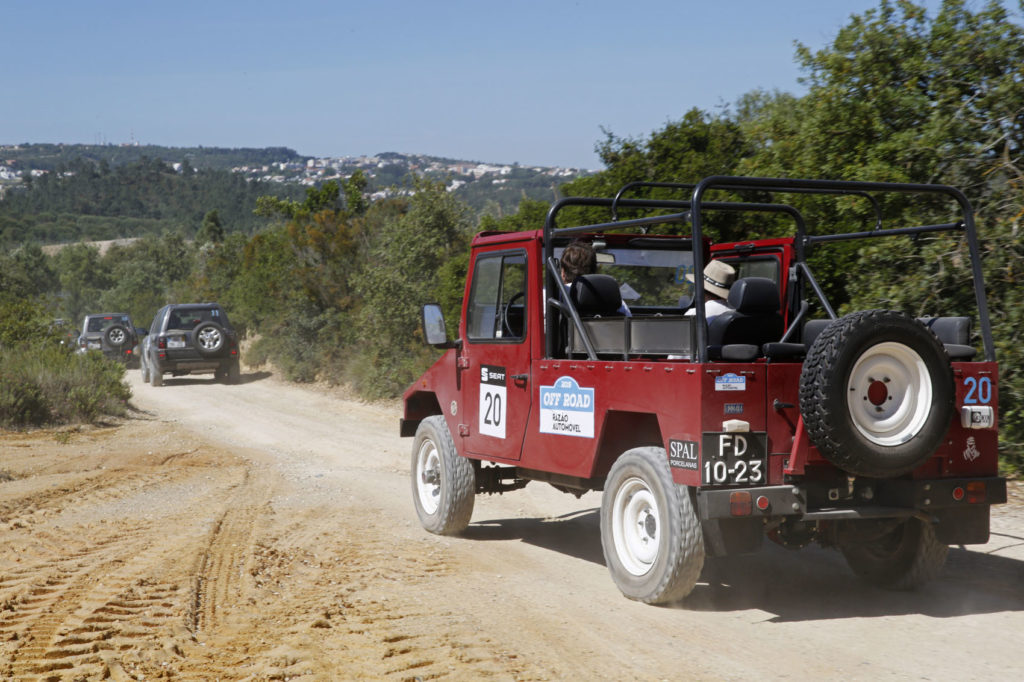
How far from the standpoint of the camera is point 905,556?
6133 millimetres

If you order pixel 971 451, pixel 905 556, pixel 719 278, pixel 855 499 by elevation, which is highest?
pixel 719 278

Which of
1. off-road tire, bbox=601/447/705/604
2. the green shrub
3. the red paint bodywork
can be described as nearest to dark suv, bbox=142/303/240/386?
the green shrub

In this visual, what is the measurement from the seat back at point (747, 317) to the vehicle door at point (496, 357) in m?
1.49

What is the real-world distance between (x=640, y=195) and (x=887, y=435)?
9.52m

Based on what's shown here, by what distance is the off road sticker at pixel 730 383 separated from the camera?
5234mm

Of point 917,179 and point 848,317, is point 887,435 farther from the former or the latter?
point 917,179

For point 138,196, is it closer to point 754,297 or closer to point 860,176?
point 860,176

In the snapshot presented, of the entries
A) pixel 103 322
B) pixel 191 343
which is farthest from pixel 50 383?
pixel 103 322

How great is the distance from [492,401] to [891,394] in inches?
117

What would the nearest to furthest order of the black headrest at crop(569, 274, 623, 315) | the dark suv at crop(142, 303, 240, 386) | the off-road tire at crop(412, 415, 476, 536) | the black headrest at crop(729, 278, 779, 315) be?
the black headrest at crop(729, 278, 779, 315) < the black headrest at crop(569, 274, 623, 315) < the off-road tire at crop(412, 415, 476, 536) < the dark suv at crop(142, 303, 240, 386)

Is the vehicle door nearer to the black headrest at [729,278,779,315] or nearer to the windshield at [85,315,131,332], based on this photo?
the black headrest at [729,278,779,315]

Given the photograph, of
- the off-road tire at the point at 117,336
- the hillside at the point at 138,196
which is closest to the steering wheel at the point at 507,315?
the off-road tire at the point at 117,336

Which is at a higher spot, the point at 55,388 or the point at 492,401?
the point at 492,401

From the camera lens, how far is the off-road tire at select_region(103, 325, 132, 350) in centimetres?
3019
